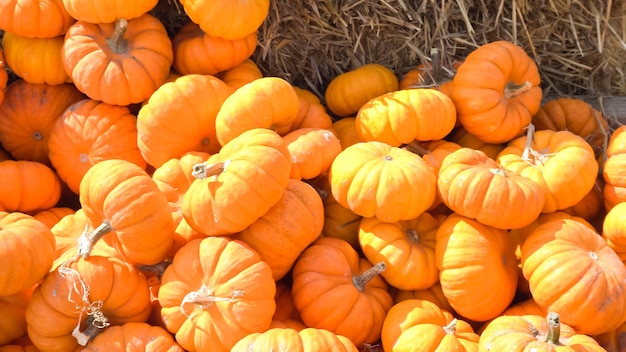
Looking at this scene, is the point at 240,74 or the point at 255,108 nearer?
the point at 255,108

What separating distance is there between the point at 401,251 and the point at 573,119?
1574mm

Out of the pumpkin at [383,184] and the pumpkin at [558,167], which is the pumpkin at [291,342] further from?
the pumpkin at [558,167]

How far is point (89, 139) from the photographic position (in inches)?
142

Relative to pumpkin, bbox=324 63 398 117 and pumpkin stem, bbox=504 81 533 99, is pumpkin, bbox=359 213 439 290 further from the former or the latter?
pumpkin, bbox=324 63 398 117

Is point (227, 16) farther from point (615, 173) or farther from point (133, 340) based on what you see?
point (615, 173)

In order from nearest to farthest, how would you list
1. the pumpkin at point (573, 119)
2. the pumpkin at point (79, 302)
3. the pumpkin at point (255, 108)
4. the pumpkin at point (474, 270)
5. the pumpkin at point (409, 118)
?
1. the pumpkin at point (79, 302)
2. the pumpkin at point (474, 270)
3. the pumpkin at point (255, 108)
4. the pumpkin at point (409, 118)
5. the pumpkin at point (573, 119)

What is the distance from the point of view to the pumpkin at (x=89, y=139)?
3600 mm

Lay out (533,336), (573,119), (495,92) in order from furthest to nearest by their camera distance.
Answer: (573,119) < (495,92) < (533,336)

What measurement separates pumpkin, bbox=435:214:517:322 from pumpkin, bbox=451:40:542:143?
0.70m

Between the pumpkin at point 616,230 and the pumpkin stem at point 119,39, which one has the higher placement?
the pumpkin stem at point 119,39

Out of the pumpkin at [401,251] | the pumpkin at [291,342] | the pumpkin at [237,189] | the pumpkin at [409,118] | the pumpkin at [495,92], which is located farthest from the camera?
the pumpkin at [495,92]

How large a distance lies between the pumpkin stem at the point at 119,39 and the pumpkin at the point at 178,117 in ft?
1.15

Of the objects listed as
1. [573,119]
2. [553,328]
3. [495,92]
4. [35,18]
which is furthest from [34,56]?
[573,119]

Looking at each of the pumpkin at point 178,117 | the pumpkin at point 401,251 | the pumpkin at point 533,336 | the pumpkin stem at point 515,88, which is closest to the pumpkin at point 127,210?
the pumpkin at point 178,117
